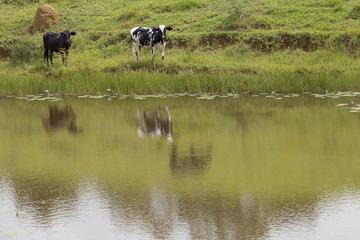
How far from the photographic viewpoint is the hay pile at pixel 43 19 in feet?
79.7

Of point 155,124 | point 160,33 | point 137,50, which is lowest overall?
point 155,124

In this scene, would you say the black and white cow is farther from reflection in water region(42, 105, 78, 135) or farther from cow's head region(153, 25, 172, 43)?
reflection in water region(42, 105, 78, 135)

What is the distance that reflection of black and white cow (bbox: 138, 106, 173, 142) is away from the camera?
10.5 metres

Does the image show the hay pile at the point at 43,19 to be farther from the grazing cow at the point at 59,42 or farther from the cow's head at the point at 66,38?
the cow's head at the point at 66,38

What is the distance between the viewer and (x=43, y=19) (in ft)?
79.7

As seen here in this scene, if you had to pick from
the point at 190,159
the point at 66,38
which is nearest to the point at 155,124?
the point at 190,159

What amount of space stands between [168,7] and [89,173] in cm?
1666

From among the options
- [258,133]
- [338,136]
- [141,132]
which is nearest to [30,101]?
Result: [141,132]

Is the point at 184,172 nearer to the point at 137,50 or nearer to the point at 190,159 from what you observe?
the point at 190,159

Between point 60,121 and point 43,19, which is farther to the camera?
point 43,19

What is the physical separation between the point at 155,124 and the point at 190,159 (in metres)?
3.08

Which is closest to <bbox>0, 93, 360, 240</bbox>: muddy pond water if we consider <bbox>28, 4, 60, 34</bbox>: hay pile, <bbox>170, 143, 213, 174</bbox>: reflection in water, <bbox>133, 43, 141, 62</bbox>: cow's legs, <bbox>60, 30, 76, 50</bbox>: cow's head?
<bbox>170, 143, 213, 174</bbox>: reflection in water

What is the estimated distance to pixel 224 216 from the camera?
5.89m

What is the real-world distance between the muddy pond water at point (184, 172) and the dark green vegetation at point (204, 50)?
224 cm
